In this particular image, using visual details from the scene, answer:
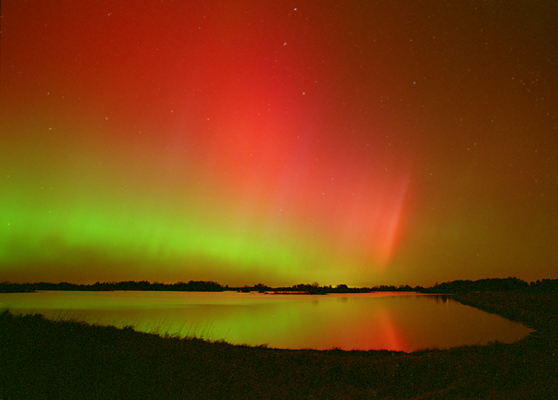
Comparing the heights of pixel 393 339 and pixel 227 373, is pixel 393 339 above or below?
above

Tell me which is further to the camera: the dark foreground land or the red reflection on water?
the red reflection on water

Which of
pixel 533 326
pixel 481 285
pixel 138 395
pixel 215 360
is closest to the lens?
pixel 138 395

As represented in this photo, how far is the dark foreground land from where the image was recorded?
31.2ft

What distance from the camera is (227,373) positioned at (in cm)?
1190

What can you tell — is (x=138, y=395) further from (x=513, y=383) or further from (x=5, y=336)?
(x=513, y=383)

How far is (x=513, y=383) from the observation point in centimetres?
1112

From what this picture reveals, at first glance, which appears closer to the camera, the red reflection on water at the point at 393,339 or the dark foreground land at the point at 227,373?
the dark foreground land at the point at 227,373

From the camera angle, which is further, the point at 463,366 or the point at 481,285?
the point at 481,285

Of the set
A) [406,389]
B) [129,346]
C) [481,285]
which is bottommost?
[406,389]

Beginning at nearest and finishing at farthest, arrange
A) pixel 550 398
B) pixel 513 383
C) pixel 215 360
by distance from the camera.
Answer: pixel 550 398
pixel 513 383
pixel 215 360

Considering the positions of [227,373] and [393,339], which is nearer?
[227,373]

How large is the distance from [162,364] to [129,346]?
9.05 ft

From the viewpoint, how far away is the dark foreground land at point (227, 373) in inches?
375

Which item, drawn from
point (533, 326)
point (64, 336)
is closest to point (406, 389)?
point (64, 336)
